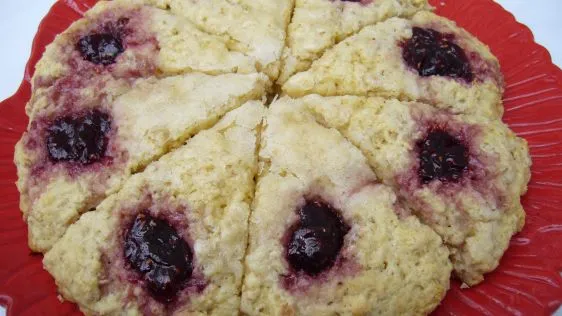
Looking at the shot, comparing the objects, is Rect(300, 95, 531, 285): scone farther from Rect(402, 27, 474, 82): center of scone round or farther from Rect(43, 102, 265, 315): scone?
Rect(43, 102, 265, 315): scone

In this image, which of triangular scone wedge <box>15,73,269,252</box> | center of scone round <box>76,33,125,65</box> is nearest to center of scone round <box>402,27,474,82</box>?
triangular scone wedge <box>15,73,269,252</box>

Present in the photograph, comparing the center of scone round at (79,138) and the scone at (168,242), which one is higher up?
the center of scone round at (79,138)

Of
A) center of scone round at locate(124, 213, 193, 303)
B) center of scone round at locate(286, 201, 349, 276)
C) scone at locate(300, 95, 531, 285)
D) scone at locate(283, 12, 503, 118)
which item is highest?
scone at locate(283, 12, 503, 118)

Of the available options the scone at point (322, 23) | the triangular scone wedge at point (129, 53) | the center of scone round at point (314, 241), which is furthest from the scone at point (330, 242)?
the triangular scone wedge at point (129, 53)

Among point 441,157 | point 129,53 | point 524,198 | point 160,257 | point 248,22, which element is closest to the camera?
point 160,257

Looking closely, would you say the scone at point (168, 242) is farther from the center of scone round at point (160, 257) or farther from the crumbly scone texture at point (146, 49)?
the crumbly scone texture at point (146, 49)

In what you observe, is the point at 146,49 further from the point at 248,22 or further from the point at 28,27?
the point at 28,27

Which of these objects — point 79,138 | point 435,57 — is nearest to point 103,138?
point 79,138
